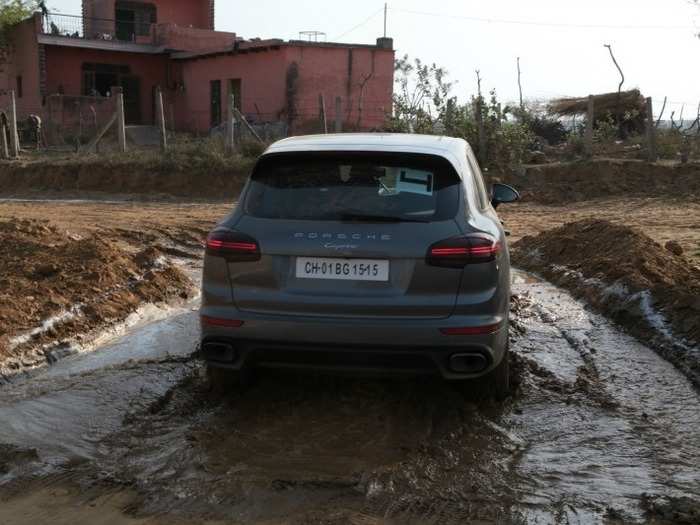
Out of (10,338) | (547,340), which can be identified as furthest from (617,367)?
(10,338)

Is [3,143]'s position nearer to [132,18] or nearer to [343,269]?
[132,18]

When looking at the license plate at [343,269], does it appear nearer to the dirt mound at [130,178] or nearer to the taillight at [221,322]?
the taillight at [221,322]

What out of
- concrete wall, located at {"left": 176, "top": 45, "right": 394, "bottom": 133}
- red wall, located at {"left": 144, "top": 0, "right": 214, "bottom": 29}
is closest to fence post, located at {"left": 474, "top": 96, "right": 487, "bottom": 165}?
concrete wall, located at {"left": 176, "top": 45, "right": 394, "bottom": 133}

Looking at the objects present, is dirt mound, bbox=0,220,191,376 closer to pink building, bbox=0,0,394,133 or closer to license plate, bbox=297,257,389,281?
license plate, bbox=297,257,389,281

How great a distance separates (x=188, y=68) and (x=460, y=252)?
31573 millimetres

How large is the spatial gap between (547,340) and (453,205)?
2.95m

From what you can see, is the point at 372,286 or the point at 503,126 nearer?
the point at 372,286

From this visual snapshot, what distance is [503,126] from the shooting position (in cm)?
2027

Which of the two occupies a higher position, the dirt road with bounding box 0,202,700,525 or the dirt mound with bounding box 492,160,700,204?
the dirt mound with bounding box 492,160,700,204

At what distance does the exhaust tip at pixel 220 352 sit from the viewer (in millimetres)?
4477

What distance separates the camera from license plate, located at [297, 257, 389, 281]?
423cm

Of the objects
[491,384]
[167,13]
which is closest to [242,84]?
[167,13]

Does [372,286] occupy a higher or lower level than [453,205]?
lower

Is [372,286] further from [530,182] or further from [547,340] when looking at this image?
[530,182]
